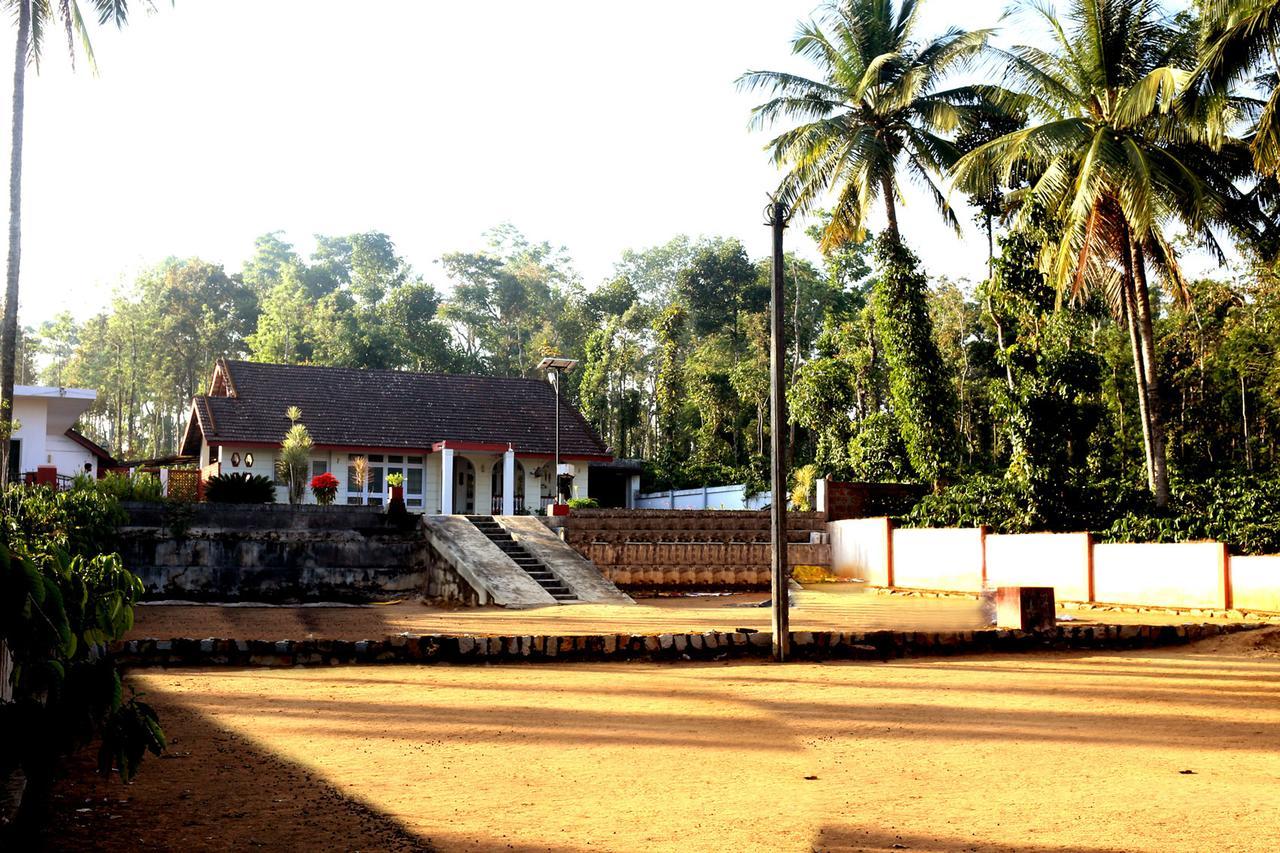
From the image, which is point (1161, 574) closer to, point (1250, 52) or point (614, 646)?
point (1250, 52)

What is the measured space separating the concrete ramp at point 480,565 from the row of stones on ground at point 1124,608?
22.4ft

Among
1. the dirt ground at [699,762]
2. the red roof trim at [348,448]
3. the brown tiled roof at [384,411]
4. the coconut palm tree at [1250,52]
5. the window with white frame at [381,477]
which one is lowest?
the dirt ground at [699,762]

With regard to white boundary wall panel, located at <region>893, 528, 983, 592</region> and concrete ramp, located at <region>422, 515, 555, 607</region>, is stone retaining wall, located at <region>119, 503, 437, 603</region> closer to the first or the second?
concrete ramp, located at <region>422, 515, 555, 607</region>

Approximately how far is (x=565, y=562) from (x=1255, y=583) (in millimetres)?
11859

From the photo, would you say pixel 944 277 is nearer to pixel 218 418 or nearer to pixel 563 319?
pixel 563 319

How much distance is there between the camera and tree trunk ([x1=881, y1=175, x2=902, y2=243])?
2812 centimetres

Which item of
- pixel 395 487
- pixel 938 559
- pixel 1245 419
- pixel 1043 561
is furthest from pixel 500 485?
pixel 1245 419

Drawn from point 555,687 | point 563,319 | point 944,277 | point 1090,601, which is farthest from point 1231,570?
point 563,319

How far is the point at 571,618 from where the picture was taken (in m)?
16.6

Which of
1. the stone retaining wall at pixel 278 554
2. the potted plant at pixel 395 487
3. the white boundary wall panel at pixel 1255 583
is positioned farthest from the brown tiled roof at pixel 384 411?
the white boundary wall panel at pixel 1255 583

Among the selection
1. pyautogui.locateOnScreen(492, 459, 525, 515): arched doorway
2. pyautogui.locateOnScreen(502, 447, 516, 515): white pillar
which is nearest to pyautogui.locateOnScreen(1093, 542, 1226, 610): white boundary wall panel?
pyautogui.locateOnScreen(502, 447, 516, 515): white pillar

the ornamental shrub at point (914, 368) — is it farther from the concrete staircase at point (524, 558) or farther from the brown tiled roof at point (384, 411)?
the brown tiled roof at point (384, 411)

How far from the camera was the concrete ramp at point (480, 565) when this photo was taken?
1966cm

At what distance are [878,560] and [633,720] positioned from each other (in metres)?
16.8
